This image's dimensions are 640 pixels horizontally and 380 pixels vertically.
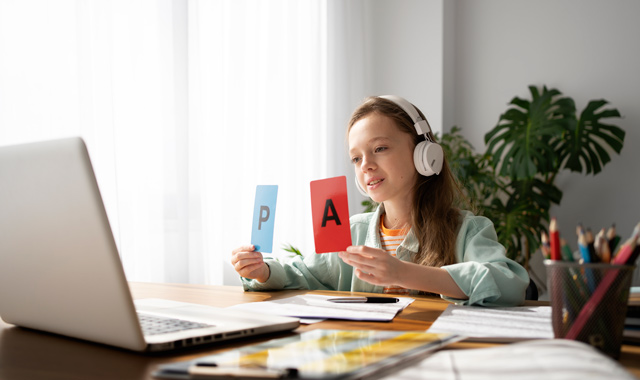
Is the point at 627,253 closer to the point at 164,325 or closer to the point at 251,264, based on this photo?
the point at 164,325

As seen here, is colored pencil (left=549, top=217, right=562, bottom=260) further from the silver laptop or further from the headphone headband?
the headphone headband

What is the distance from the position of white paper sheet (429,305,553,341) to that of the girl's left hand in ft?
0.39

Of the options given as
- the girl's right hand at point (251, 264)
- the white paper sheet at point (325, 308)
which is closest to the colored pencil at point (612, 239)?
the white paper sheet at point (325, 308)

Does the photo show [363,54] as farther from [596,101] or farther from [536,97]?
[596,101]

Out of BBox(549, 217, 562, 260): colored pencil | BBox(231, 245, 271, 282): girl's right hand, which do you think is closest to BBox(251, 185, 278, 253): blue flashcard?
BBox(231, 245, 271, 282): girl's right hand

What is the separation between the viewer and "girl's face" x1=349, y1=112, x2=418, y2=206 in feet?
4.97

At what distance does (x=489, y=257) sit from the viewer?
1.25 m

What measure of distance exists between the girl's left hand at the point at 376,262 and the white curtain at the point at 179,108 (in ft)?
4.48

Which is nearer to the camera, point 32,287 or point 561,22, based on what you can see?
point 32,287

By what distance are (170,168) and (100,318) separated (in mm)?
1907

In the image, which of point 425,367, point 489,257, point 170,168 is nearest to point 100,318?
point 425,367

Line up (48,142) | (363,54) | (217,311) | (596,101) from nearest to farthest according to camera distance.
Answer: (48,142) → (217,311) → (596,101) → (363,54)

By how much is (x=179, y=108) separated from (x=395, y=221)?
1.37 meters

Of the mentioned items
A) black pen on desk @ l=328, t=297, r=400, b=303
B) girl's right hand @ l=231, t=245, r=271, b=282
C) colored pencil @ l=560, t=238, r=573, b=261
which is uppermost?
colored pencil @ l=560, t=238, r=573, b=261
